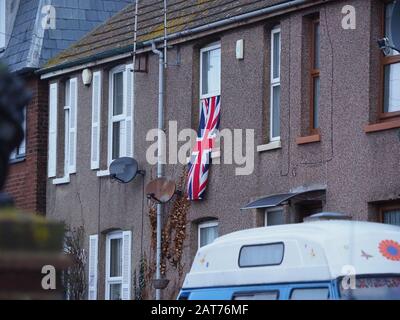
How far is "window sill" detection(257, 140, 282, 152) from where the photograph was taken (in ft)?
66.7

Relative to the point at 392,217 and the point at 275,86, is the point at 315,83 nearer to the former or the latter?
the point at 275,86

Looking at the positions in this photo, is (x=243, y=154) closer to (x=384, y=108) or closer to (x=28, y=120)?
(x=384, y=108)

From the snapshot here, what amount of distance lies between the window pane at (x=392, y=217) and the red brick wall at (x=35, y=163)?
10.1m

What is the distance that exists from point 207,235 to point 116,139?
358cm

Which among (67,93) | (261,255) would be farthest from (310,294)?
(67,93)

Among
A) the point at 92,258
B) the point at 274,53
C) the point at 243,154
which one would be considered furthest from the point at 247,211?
the point at 92,258

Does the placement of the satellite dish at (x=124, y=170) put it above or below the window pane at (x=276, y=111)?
below

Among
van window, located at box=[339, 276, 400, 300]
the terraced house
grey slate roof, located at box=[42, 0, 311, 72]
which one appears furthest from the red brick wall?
van window, located at box=[339, 276, 400, 300]

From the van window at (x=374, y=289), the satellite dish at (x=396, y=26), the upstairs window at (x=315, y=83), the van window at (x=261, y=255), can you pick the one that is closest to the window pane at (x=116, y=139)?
the upstairs window at (x=315, y=83)

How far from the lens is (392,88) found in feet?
60.6

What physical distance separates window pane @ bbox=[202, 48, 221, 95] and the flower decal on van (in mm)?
10176

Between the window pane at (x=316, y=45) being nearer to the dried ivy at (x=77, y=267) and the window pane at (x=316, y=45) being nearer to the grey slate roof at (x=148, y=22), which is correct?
the grey slate roof at (x=148, y=22)

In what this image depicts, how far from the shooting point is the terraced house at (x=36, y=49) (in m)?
27.1

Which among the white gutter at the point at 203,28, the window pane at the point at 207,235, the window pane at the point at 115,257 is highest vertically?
the white gutter at the point at 203,28
